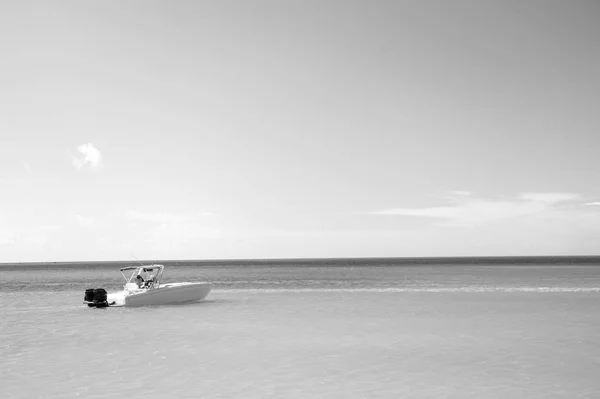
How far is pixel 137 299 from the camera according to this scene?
35438mm

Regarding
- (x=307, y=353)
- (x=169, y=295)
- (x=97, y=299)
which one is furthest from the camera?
(x=169, y=295)

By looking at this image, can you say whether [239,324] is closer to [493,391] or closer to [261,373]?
[261,373]

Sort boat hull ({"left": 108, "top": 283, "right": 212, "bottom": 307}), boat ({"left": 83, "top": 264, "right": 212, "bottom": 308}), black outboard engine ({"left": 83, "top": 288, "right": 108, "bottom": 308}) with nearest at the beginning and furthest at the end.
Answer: black outboard engine ({"left": 83, "top": 288, "right": 108, "bottom": 308}) → boat ({"left": 83, "top": 264, "right": 212, "bottom": 308}) → boat hull ({"left": 108, "top": 283, "right": 212, "bottom": 307})

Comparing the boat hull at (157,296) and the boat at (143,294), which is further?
the boat hull at (157,296)

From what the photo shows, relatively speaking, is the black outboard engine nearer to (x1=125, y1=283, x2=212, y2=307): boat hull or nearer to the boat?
the boat

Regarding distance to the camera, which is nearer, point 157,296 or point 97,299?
point 97,299

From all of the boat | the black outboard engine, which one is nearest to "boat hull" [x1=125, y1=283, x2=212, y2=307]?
the boat

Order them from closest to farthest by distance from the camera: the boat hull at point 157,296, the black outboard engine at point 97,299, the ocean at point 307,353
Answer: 1. the ocean at point 307,353
2. the black outboard engine at point 97,299
3. the boat hull at point 157,296

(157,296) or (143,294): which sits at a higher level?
(143,294)

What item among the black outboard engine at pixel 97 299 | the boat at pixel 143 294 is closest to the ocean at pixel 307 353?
the black outboard engine at pixel 97 299

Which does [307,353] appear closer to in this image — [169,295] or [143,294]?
[143,294]

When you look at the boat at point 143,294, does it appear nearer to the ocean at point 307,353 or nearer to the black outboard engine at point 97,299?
the black outboard engine at point 97,299

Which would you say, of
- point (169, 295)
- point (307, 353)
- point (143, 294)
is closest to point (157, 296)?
point (169, 295)

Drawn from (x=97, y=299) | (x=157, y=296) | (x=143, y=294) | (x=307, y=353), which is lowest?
(x=307, y=353)
